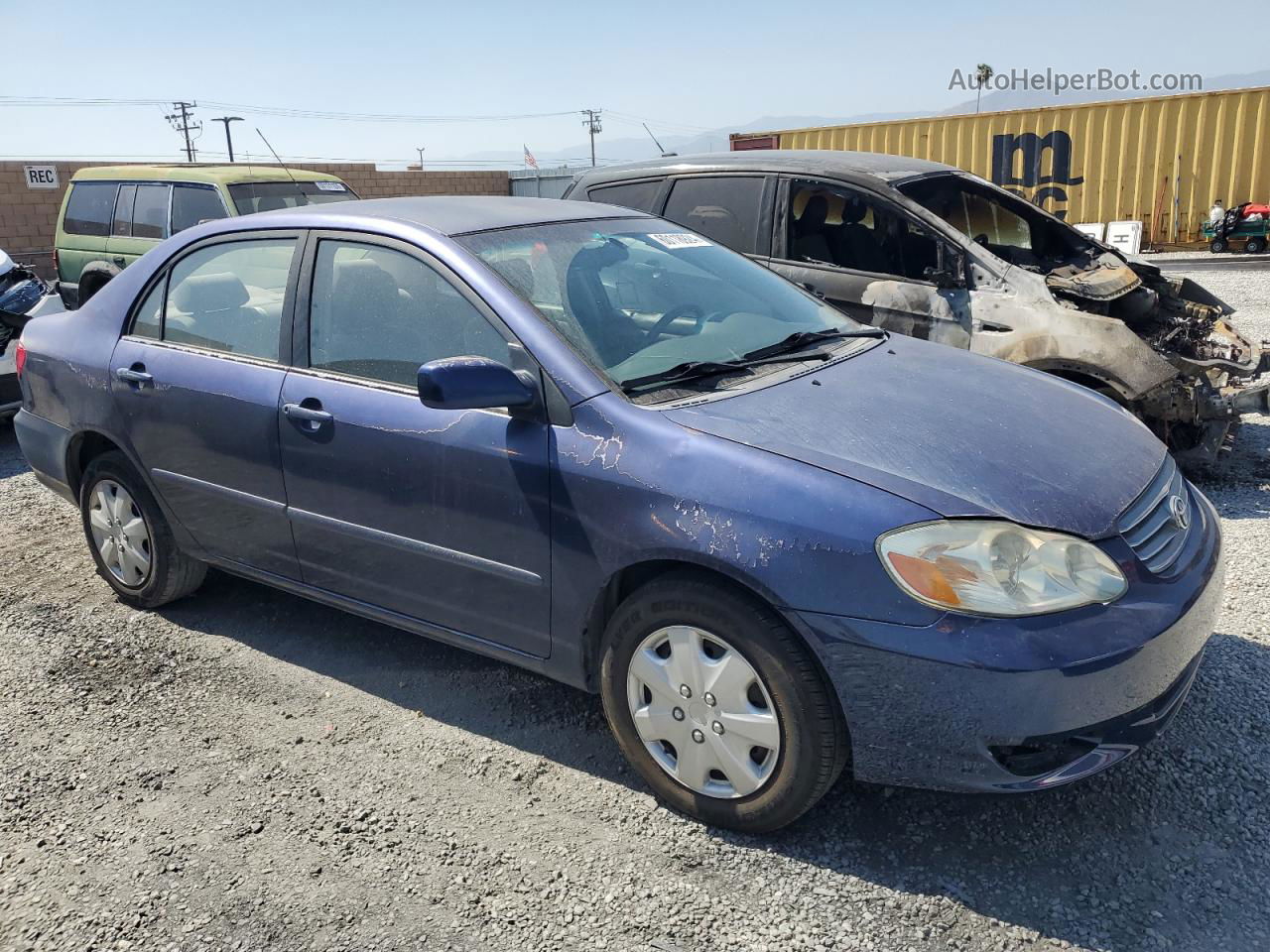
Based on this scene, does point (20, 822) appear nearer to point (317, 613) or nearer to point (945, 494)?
point (317, 613)

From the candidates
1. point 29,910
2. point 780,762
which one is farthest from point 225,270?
point 780,762

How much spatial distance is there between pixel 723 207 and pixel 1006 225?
1845 mm

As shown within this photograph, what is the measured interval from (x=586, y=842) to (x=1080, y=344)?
3.72m

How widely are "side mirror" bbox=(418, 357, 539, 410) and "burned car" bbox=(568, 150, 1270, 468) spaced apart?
328 centimetres

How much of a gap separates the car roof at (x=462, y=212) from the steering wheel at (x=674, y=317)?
1.93 feet

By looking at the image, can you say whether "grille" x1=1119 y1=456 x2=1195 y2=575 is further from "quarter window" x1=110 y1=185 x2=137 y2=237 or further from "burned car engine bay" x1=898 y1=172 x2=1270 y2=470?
"quarter window" x1=110 y1=185 x2=137 y2=237

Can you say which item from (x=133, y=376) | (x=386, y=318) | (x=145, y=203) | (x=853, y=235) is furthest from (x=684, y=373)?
(x=145, y=203)

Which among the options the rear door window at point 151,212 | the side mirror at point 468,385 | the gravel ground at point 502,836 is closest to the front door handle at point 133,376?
the gravel ground at point 502,836

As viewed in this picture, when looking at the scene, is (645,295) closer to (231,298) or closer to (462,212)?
(462,212)

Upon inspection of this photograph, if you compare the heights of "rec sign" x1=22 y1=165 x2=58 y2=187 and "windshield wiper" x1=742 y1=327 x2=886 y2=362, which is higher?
"rec sign" x1=22 y1=165 x2=58 y2=187

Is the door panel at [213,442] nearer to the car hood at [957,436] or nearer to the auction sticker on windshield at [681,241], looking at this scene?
the auction sticker on windshield at [681,241]

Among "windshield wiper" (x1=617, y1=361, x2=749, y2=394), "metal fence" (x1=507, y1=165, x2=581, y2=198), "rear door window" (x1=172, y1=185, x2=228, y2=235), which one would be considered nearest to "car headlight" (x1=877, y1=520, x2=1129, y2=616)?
"windshield wiper" (x1=617, y1=361, x2=749, y2=394)

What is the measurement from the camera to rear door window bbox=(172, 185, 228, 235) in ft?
30.0

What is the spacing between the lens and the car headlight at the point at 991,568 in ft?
7.66
